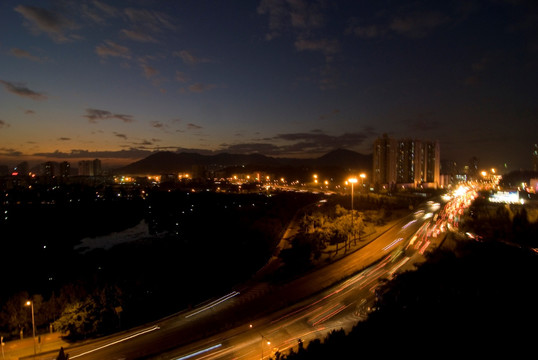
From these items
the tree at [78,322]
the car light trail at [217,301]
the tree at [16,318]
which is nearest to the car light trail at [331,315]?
the car light trail at [217,301]

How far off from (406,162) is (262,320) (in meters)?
Result: 41.9

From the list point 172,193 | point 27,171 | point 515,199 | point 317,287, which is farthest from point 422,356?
point 27,171

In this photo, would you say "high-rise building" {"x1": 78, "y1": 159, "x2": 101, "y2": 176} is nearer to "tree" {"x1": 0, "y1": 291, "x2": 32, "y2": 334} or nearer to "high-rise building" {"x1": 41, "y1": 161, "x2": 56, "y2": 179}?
"high-rise building" {"x1": 41, "y1": 161, "x2": 56, "y2": 179}

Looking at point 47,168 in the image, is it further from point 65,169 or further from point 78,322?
point 78,322

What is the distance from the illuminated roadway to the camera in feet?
21.5

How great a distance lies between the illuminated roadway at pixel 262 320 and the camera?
21.5 ft

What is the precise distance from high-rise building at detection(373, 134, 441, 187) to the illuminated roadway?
32205mm

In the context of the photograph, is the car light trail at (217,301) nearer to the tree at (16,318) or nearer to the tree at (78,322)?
the tree at (78,322)

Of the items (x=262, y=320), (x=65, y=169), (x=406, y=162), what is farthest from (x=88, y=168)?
(x=262, y=320)

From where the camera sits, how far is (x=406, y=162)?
146 feet

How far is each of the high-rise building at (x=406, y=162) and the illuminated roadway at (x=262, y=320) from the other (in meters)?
32.2

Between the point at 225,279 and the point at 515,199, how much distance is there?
19.5 meters

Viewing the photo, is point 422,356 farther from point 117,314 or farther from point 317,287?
point 117,314

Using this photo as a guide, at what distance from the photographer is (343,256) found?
12344 mm
